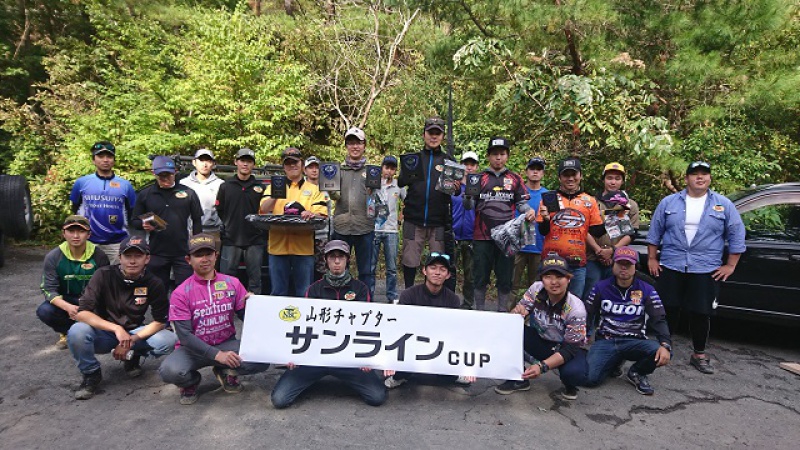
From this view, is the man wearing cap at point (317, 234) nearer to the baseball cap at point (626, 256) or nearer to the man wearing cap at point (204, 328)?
the man wearing cap at point (204, 328)

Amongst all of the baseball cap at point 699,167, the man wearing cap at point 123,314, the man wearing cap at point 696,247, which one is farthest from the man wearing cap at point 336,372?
the baseball cap at point 699,167

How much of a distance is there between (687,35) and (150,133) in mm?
9693

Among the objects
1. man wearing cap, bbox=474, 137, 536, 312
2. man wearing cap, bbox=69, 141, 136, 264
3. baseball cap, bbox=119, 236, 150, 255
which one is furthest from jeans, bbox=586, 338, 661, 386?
man wearing cap, bbox=69, 141, 136, 264

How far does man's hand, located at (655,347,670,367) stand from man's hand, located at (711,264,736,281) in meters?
1.18

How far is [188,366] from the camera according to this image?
363 centimetres

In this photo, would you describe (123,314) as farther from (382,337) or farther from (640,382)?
(640,382)

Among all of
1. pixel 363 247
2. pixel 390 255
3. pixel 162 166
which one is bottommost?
pixel 390 255

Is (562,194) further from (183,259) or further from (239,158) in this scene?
(183,259)

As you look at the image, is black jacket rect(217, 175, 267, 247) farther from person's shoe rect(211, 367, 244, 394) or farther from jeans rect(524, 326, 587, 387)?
jeans rect(524, 326, 587, 387)


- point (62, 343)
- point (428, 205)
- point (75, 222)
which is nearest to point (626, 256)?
point (428, 205)

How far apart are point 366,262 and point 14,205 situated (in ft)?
18.3

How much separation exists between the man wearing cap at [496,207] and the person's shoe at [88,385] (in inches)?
143

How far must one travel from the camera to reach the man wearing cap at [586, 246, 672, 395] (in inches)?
161

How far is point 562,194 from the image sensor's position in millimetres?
5055
